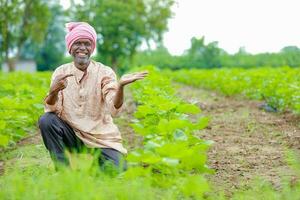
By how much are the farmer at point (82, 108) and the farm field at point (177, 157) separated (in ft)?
0.85

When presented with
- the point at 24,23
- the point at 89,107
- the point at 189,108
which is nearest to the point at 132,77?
the point at 189,108

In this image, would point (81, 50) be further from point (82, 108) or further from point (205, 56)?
point (205, 56)

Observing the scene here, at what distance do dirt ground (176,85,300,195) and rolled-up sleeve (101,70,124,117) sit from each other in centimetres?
65

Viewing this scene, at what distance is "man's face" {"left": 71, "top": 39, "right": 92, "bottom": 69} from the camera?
4664 millimetres

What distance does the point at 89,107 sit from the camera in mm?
4699

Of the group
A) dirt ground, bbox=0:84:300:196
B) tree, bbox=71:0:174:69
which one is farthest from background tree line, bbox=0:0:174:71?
dirt ground, bbox=0:84:300:196

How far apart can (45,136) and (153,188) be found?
53.5 inches

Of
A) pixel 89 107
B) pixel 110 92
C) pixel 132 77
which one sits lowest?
pixel 89 107

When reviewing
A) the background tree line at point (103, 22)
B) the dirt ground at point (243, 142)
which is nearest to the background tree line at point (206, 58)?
the background tree line at point (103, 22)

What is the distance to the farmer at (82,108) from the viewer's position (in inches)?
180

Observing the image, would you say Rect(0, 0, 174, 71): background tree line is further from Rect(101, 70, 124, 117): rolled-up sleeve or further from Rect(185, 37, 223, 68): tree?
Rect(101, 70, 124, 117): rolled-up sleeve

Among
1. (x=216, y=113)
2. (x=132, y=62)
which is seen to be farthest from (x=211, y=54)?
(x=216, y=113)

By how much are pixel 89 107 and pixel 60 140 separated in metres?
0.36

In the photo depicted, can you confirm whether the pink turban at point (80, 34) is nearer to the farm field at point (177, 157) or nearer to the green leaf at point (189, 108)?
the farm field at point (177, 157)
